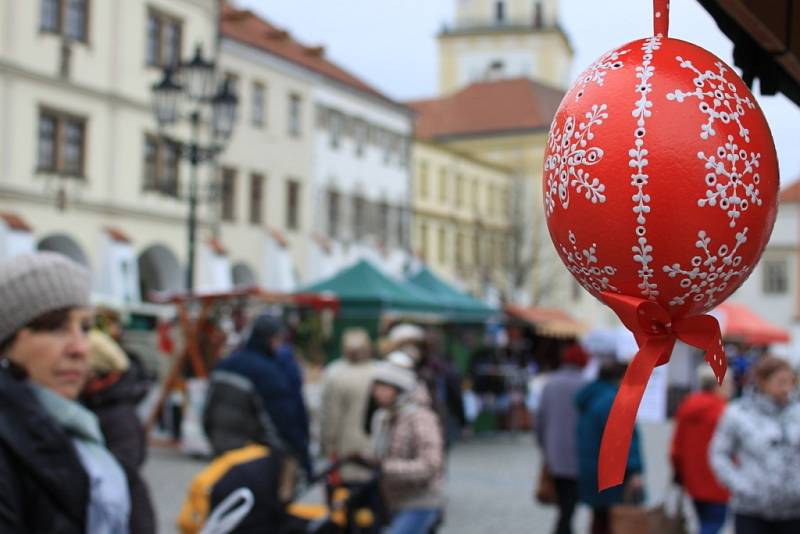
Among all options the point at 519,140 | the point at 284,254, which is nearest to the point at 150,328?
the point at 284,254

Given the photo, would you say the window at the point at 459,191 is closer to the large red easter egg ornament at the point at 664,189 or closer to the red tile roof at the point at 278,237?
the red tile roof at the point at 278,237

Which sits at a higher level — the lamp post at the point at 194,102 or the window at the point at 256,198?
the window at the point at 256,198

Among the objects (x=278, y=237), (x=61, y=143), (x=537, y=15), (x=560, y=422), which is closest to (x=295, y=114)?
(x=278, y=237)

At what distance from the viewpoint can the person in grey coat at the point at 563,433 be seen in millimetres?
8602

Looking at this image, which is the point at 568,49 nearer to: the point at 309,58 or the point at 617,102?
the point at 309,58

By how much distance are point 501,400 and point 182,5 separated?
803 inches

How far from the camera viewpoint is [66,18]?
31.8 metres

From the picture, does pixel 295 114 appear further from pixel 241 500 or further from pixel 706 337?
pixel 706 337

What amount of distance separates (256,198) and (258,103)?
132 inches

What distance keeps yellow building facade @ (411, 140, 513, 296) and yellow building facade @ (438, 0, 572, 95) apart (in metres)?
17.9

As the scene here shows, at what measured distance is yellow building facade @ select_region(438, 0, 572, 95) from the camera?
8025cm

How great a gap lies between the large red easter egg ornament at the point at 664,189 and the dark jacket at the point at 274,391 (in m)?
6.17

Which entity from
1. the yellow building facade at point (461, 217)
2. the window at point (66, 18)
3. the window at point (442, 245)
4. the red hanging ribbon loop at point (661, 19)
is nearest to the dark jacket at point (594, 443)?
the red hanging ribbon loop at point (661, 19)

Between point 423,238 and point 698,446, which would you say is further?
point 423,238
